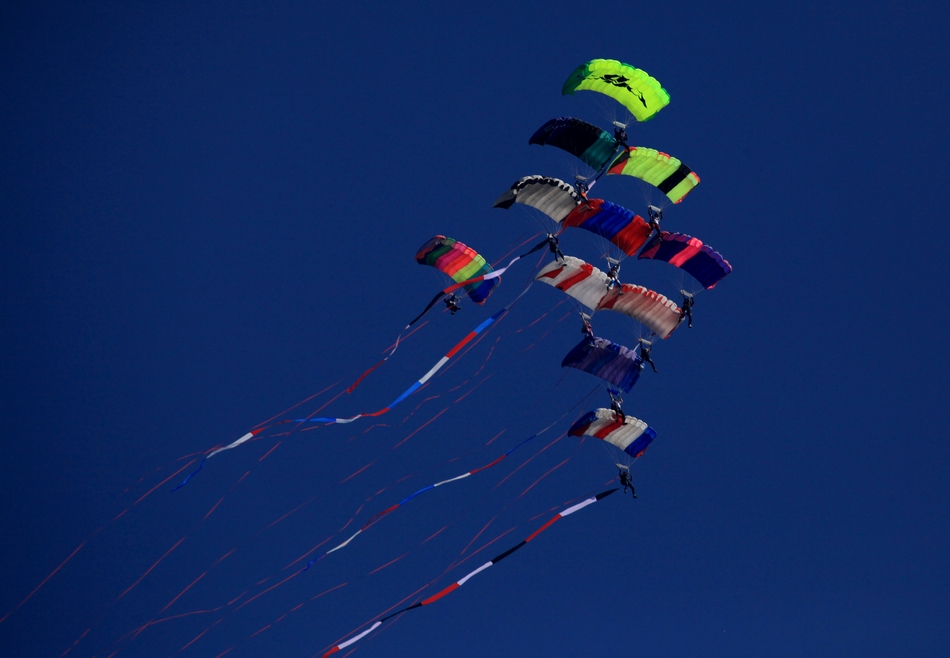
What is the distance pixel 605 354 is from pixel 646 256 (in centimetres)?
164

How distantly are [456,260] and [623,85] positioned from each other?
3.55m

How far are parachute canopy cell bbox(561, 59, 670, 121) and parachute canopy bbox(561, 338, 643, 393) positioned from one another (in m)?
3.45

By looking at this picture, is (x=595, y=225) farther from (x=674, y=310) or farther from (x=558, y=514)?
(x=558, y=514)

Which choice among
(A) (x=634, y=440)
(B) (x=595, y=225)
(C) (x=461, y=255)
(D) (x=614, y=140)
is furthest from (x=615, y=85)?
(A) (x=634, y=440)

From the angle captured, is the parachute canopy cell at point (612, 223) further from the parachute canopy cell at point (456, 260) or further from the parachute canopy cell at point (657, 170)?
the parachute canopy cell at point (456, 260)

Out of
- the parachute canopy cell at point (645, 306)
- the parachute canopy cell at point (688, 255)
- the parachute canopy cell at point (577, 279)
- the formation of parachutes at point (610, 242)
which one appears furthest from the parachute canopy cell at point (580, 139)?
the parachute canopy cell at point (645, 306)

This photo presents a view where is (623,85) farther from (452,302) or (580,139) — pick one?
(452,302)

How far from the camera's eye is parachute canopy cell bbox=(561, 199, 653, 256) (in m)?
19.3

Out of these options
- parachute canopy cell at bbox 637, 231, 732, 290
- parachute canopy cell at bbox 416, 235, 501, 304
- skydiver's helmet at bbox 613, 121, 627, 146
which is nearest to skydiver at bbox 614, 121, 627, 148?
skydiver's helmet at bbox 613, 121, 627, 146

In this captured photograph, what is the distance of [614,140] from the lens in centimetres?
1914

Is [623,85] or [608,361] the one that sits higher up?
[623,85]

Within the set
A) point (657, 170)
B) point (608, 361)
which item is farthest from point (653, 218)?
point (608, 361)

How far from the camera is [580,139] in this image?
1905cm

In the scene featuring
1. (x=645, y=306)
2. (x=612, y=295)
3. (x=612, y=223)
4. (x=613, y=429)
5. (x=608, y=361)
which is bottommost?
(x=613, y=429)
